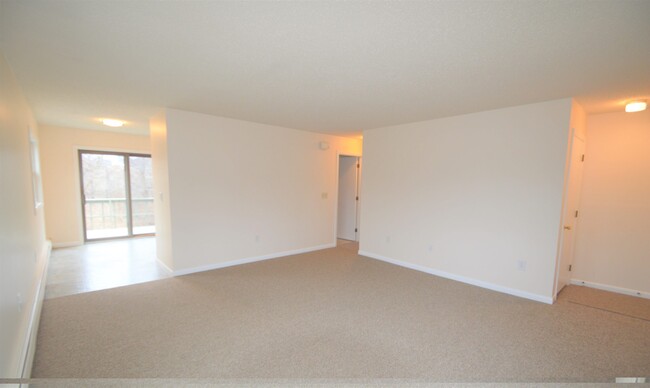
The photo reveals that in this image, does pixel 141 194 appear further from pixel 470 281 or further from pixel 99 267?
pixel 470 281

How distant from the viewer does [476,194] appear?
12.5ft

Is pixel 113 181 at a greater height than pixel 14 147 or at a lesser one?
lesser

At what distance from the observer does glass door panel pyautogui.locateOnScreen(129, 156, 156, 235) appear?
21.5 feet

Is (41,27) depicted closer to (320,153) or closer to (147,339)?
(147,339)

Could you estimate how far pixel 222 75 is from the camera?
2.54 meters

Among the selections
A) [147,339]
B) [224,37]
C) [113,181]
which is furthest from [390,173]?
[113,181]

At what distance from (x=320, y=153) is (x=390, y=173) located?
5.18 feet

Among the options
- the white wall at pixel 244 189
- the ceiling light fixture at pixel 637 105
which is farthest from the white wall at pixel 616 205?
the white wall at pixel 244 189

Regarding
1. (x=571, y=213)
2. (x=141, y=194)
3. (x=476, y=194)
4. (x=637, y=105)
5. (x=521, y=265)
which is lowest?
(x=521, y=265)

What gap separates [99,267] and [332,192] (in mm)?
4319

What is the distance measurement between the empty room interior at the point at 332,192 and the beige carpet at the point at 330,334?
0.02 metres

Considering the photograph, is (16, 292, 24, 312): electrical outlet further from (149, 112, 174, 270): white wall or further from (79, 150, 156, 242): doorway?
(79, 150, 156, 242): doorway

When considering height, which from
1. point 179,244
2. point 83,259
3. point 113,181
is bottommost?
point 83,259

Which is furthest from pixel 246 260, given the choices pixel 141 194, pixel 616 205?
pixel 616 205
